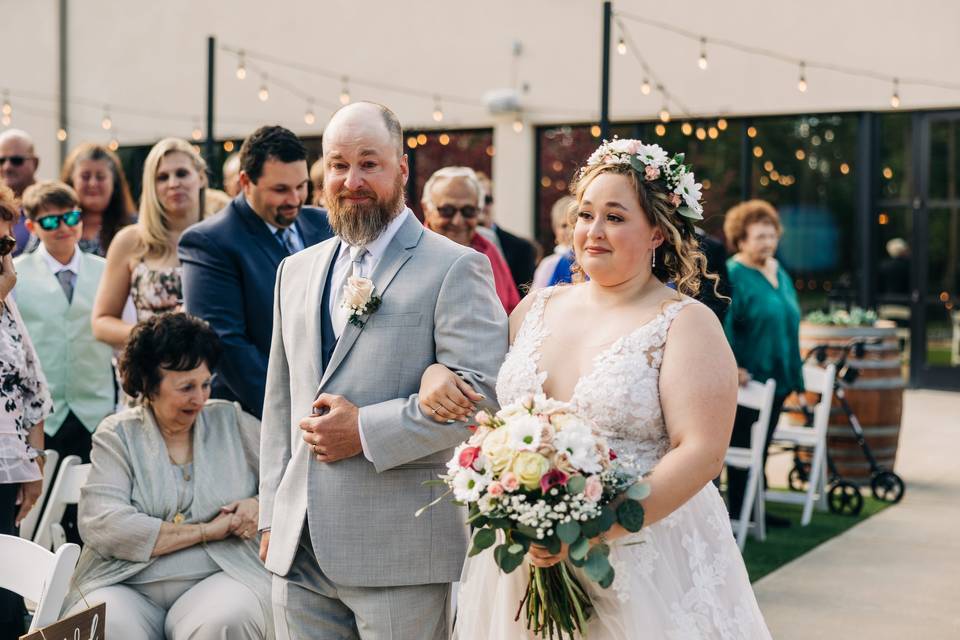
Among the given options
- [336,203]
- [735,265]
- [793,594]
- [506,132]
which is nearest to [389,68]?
[506,132]

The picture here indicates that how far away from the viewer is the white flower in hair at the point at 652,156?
294 centimetres

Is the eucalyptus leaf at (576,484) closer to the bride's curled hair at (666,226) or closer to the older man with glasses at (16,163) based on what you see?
the bride's curled hair at (666,226)

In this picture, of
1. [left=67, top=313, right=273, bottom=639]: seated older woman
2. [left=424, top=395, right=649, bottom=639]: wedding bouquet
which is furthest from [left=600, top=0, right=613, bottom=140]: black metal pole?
[left=424, top=395, right=649, bottom=639]: wedding bouquet

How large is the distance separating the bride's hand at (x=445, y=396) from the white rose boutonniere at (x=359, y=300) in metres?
0.22

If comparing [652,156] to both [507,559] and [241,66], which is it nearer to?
[507,559]

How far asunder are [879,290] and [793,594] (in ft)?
31.4

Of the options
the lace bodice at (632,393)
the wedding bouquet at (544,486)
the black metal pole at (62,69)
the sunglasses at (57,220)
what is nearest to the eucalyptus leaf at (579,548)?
the wedding bouquet at (544,486)

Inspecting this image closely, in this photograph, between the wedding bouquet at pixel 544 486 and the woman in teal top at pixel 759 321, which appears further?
the woman in teal top at pixel 759 321

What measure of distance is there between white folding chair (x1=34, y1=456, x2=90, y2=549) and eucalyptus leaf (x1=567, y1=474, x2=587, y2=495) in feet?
8.71

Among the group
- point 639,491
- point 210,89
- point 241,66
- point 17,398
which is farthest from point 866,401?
point 241,66

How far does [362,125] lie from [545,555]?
1158 mm

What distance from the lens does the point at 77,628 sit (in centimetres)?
331

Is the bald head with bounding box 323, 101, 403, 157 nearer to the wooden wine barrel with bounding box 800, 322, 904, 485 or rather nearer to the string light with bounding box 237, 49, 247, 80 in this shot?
the wooden wine barrel with bounding box 800, 322, 904, 485

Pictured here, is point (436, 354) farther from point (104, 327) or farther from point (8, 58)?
point (8, 58)
